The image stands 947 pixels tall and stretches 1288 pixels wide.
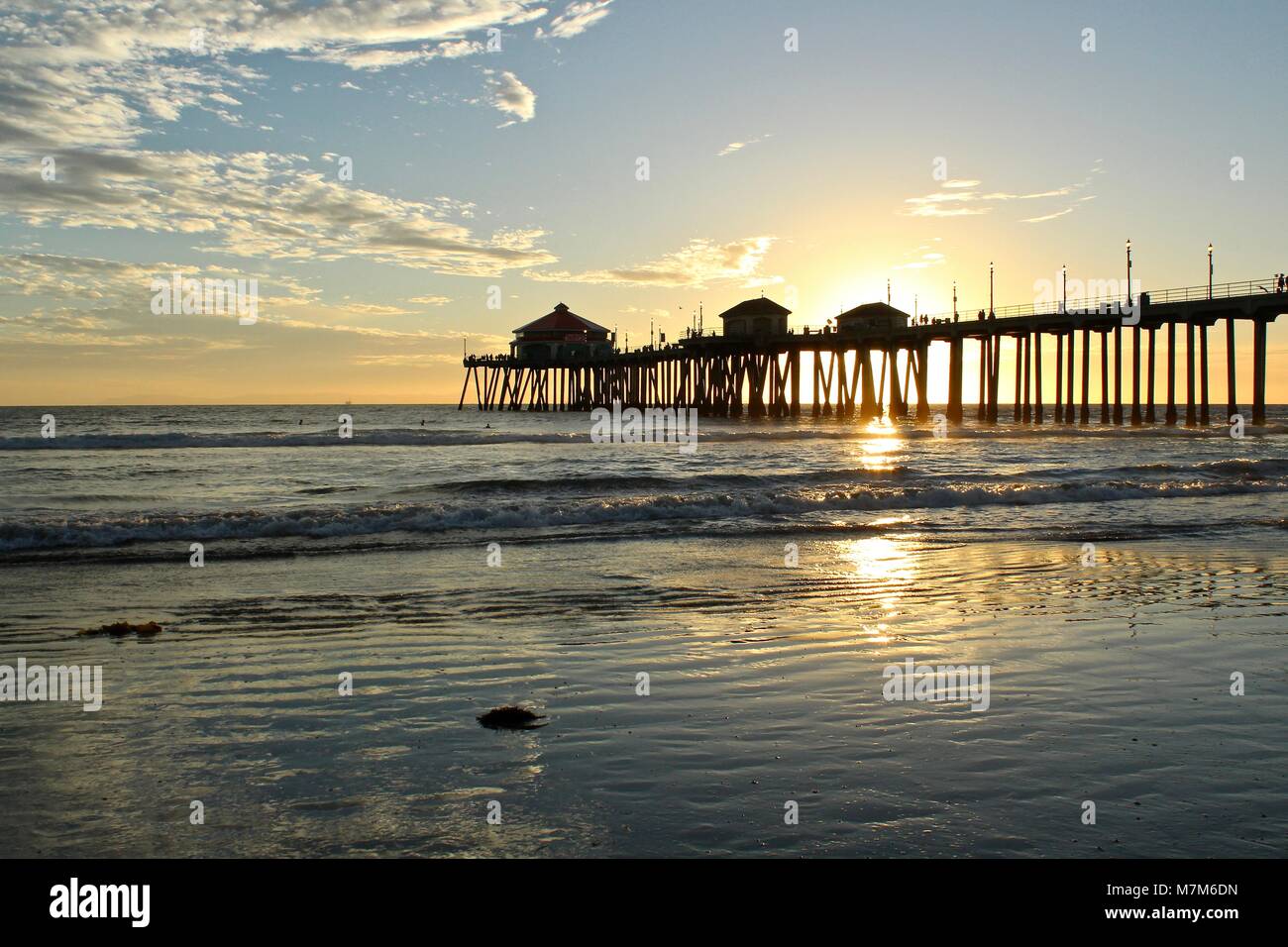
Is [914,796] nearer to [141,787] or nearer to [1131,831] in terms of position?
[1131,831]

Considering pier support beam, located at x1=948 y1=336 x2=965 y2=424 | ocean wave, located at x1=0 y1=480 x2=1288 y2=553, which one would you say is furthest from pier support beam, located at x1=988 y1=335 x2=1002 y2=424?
ocean wave, located at x1=0 y1=480 x2=1288 y2=553

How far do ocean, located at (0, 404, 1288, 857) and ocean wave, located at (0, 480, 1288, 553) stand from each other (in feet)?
0.42

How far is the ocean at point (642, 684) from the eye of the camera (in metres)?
4.23

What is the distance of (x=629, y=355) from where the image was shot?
8806 cm

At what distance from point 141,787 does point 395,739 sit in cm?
127

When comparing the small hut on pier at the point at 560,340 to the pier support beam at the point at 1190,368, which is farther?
the small hut on pier at the point at 560,340

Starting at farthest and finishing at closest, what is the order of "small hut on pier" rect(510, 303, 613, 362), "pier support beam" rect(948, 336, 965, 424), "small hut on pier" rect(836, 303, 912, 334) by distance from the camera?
"small hut on pier" rect(510, 303, 613, 362), "small hut on pier" rect(836, 303, 912, 334), "pier support beam" rect(948, 336, 965, 424)

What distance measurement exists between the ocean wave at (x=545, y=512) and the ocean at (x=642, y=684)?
128 millimetres

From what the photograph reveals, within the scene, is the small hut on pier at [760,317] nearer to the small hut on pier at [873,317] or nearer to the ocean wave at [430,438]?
the small hut on pier at [873,317]

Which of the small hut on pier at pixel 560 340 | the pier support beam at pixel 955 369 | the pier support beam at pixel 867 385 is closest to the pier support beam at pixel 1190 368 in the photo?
the pier support beam at pixel 955 369

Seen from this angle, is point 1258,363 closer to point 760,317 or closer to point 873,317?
point 873,317

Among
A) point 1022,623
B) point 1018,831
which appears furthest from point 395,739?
point 1022,623

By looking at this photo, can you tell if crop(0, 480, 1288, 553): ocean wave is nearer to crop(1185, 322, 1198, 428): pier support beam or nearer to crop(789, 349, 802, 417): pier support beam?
crop(1185, 322, 1198, 428): pier support beam

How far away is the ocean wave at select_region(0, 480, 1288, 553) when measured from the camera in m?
15.6
